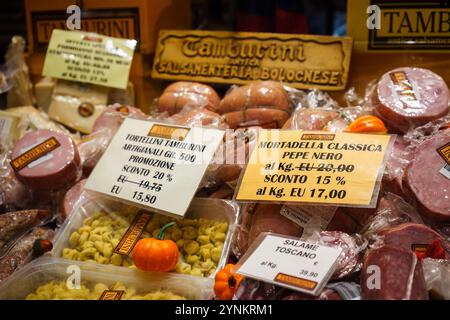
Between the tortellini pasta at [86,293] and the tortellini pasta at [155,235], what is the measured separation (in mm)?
114

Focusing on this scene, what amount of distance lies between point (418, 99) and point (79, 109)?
1.73 m

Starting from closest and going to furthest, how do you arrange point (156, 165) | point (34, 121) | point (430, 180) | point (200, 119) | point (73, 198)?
point (430, 180)
point (156, 165)
point (73, 198)
point (200, 119)
point (34, 121)

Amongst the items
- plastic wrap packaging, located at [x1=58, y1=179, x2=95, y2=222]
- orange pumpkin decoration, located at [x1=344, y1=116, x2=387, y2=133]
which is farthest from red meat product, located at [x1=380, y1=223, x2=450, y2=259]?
plastic wrap packaging, located at [x1=58, y1=179, x2=95, y2=222]

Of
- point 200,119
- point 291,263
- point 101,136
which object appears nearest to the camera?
point 291,263

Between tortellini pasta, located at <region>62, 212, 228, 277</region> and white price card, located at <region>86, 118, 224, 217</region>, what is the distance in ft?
0.31

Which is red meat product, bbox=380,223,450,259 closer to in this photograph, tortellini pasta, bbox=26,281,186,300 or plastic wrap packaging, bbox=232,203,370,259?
plastic wrap packaging, bbox=232,203,370,259

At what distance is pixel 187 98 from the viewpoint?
7.77ft

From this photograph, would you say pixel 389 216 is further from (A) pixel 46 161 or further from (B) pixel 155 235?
(A) pixel 46 161

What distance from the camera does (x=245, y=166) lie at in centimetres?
170

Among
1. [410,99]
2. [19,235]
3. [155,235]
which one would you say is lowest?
[19,235]

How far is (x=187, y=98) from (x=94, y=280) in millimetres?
1043

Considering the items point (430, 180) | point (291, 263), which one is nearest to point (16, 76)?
point (291, 263)

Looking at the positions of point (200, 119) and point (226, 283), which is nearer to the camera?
point (226, 283)
